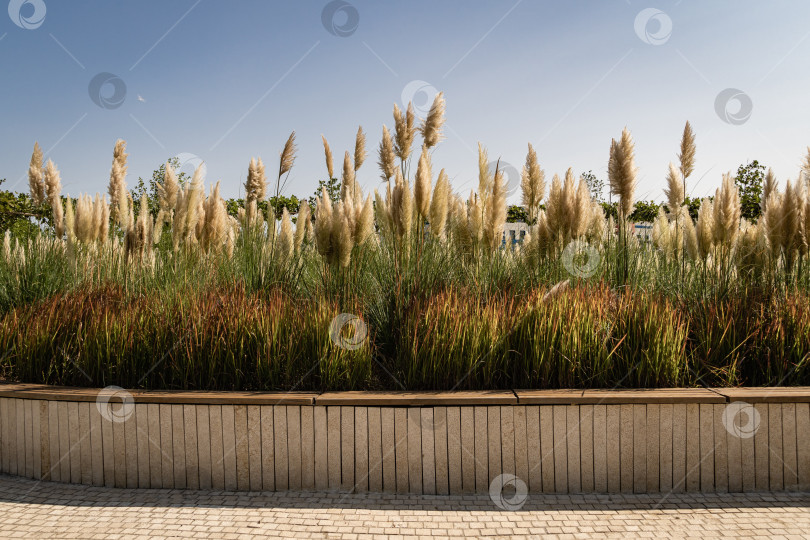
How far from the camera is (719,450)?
3.00m

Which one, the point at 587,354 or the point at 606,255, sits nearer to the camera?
the point at 587,354

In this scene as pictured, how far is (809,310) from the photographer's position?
11.8 feet

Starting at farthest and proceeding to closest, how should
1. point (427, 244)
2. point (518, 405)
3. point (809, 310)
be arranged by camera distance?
point (427, 244) → point (809, 310) → point (518, 405)

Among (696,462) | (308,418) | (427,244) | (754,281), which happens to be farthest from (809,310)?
(308,418)

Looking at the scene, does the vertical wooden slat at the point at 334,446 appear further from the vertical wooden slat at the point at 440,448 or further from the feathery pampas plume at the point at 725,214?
the feathery pampas plume at the point at 725,214

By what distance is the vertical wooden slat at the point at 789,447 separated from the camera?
119 inches

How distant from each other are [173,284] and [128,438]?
4.49 feet

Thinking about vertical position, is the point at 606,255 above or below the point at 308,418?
above

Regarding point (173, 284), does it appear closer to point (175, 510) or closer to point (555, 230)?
point (175, 510)

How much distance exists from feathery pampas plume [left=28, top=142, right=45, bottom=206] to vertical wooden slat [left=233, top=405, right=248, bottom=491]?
459 centimetres

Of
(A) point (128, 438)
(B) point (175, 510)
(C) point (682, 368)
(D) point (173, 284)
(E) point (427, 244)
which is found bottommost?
(B) point (175, 510)

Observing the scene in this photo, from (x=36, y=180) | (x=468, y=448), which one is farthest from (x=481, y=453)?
(x=36, y=180)

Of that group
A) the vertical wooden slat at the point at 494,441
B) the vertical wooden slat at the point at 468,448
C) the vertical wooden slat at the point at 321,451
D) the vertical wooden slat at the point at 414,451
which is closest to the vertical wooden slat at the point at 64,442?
the vertical wooden slat at the point at 321,451

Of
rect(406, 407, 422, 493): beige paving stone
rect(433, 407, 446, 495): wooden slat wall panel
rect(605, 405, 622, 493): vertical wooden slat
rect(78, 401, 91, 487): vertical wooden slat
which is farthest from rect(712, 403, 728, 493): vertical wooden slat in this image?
rect(78, 401, 91, 487): vertical wooden slat
